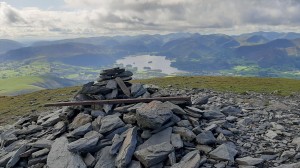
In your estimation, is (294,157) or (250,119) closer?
(294,157)

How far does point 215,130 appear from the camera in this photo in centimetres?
1834

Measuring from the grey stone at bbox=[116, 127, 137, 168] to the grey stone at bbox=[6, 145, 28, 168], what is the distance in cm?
649

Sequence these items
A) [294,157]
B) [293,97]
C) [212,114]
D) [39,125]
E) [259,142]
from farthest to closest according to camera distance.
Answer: [293,97]
[39,125]
[212,114]
[259,142]
[294,157]

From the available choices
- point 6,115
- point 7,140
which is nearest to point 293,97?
point 7,140

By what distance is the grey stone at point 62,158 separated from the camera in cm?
1594

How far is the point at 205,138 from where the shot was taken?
16.9 m

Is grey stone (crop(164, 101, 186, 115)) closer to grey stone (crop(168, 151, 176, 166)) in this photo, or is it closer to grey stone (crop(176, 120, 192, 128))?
grey stone (crop(176, 120, 192, 128))

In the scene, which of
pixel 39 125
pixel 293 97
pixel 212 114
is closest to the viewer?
pixel 212 114

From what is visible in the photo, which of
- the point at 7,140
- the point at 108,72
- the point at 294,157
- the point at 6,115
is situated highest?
the point at 108,72

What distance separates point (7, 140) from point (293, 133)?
748 inches

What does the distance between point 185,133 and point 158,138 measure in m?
1.57

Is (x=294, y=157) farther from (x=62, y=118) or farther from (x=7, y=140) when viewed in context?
(x=7, y=140)

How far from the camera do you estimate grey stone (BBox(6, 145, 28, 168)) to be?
17719mm

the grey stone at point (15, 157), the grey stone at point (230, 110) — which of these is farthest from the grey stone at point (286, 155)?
the grey stone at point (15, 157)
